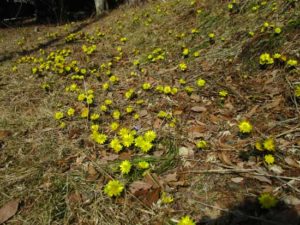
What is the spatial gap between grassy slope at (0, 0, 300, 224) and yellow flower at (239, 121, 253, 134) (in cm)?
8

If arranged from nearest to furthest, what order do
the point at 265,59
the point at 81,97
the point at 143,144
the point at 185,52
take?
the point at 143,144
the point at 265,59
the point at 81,97
the point at 185,52

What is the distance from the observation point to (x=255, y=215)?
1.83 metres

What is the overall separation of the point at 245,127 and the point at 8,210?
2.09m

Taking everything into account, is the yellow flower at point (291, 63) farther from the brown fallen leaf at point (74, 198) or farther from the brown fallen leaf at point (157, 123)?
the brown fallen leaf at point (74, 198)

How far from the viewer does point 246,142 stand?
2406mm

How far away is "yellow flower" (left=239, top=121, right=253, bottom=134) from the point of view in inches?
94.5

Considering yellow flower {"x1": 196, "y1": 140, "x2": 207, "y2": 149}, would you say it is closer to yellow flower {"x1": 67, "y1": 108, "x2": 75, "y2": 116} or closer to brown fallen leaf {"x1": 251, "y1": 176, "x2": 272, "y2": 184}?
brown fallen leaf {"x1": 251, "y1": 176, "x2": 272, "y2": 184}

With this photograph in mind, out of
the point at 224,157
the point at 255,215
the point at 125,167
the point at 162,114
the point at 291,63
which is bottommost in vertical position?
the point at 255,215

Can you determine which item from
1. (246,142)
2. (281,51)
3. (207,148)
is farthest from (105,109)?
(281,51)

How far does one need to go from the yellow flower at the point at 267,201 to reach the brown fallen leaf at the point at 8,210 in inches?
72.6

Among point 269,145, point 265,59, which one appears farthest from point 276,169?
point 265,59

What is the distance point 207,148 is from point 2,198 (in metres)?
1.80

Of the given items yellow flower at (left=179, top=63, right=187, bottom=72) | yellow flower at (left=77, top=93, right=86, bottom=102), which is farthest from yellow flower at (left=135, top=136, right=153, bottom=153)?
yellow flower at (left=179, top=63, right=187, bottom=72)

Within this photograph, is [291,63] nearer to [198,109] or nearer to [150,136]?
[198,109]
